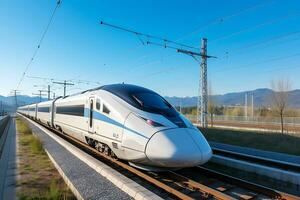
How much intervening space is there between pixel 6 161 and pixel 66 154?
7.95ft

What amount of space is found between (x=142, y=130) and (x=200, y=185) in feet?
6.62

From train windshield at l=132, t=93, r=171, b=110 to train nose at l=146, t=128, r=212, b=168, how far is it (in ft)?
4.88

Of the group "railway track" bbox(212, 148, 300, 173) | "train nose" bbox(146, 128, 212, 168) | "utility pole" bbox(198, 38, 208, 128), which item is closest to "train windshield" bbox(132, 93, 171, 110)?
"train nose" bbox(146, 128, 212, 168)

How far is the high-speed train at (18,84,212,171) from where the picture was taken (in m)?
7.29

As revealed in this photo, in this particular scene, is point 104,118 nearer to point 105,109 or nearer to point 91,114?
point 105,109

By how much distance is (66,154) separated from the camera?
11219 mm

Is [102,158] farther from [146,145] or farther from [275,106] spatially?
[275,106]

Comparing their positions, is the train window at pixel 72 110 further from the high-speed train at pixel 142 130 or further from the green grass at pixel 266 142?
the green grass at pixel 266 142

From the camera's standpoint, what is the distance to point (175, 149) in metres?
7.17

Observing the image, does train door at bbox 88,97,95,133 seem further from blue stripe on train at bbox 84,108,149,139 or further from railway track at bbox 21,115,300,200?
railway track at bbox 21,115,300,200

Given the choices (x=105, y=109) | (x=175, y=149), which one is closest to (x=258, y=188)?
(x=175, y=149)

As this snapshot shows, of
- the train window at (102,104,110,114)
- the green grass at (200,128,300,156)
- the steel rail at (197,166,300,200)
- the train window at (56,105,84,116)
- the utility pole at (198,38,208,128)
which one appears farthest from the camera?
the utility pole at (198,38,208,128)

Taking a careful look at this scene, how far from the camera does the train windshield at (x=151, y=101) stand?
29.3 feet

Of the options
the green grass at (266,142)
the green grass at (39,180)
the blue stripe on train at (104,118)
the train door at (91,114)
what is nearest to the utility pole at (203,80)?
the green grass at (266,142)
